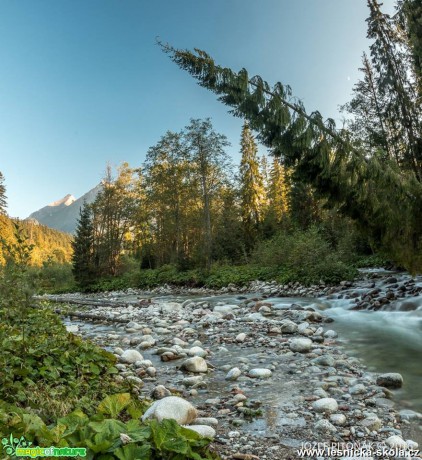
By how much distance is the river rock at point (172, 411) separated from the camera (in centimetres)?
255

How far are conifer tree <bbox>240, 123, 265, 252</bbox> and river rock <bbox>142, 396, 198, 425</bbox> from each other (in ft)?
92.7

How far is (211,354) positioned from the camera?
524cm

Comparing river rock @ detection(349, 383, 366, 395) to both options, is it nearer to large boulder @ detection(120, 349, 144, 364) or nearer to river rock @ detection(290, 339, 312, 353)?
river rock @ detection(290, 339, 312, 353)

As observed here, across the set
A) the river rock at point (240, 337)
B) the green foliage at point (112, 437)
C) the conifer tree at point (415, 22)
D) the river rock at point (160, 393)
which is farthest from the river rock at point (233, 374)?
the conifer tree at point (415, 22)

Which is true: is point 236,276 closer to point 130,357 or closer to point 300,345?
point 300,345

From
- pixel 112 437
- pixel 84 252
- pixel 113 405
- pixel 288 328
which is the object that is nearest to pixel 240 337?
pixel 288 328

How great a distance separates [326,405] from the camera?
3.08 meters

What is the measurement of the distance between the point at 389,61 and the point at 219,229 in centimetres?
1738

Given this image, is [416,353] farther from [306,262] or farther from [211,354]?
[306,262]

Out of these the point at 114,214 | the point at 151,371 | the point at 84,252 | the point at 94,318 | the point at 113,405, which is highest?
the point at 114,214

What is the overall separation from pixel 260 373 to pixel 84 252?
1171 inches

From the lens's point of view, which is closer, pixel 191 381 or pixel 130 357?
pixel 191 381

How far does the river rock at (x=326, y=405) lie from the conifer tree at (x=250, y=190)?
1092 inches

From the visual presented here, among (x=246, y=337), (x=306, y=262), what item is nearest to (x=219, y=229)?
(x=306, y=262)
